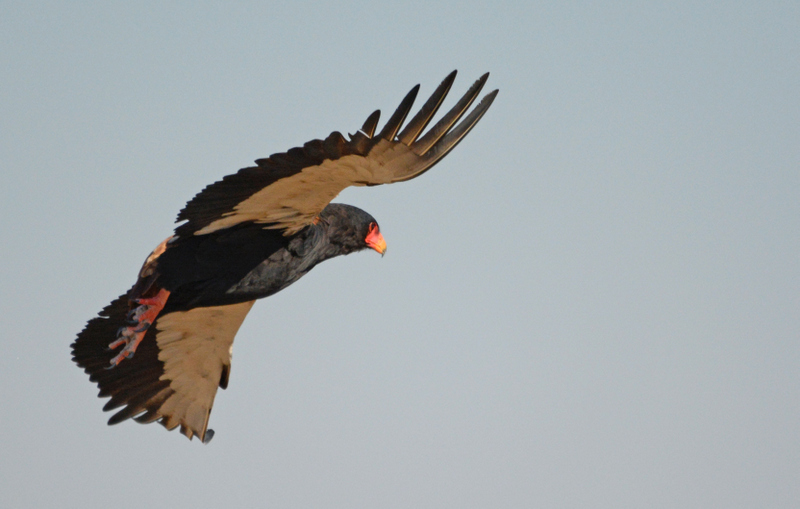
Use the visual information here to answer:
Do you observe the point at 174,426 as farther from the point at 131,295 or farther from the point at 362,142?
the point at 362,142

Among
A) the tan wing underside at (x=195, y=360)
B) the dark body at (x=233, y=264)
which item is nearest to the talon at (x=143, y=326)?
the dark body at (x=233, y=264)

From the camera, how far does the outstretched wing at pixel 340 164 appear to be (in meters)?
5.47

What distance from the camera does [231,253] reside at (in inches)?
265

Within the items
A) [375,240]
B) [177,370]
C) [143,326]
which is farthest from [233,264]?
[177,370]

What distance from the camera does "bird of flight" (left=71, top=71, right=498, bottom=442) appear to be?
564 centimetres

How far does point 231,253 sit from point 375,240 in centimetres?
147

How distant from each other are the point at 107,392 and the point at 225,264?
2.41 metres

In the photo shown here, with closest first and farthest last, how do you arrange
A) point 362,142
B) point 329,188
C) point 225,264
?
point 362,142
point 329,188
point 225,264

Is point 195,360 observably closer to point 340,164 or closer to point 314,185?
point 314,185

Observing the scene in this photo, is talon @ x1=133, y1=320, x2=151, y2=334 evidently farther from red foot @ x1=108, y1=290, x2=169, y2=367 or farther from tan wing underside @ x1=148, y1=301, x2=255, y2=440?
tan wing underside @ x1=148, y1=301, x2=255, y2=440

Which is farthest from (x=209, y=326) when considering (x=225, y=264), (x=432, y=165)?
(x=432, y=165)

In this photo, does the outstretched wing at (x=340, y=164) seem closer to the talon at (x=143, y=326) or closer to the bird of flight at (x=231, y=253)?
the bird of flight at (x=231, y=253)

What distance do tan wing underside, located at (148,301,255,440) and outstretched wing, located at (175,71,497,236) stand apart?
7.18 feet

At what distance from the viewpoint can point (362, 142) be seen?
17.9ft
